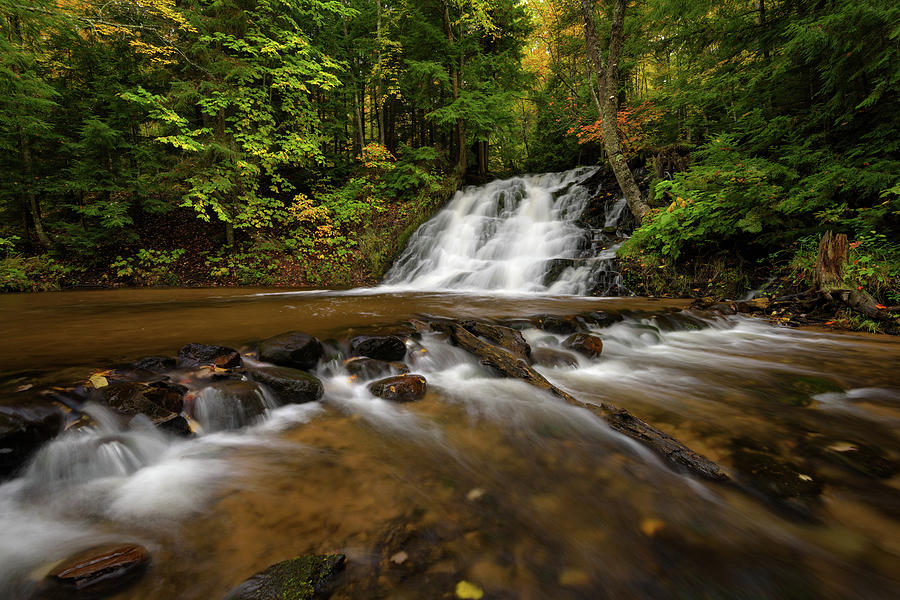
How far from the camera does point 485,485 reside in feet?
5.92

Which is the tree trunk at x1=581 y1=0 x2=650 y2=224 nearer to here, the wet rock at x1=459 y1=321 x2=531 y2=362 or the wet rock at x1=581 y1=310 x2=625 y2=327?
the wet rock at x1=581 y1=310 x2=625 y2=327

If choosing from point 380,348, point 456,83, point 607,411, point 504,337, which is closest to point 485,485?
point 607,411

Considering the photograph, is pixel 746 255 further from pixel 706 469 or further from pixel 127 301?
pixel 127 301

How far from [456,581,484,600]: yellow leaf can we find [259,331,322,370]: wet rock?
2.44 metres

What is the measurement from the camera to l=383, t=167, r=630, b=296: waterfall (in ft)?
26.9

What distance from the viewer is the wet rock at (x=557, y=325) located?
14.7 feet

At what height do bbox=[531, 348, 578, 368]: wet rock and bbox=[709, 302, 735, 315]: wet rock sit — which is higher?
bbox=[709, 302, 735, 315]: wet rock

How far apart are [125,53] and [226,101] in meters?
6.13

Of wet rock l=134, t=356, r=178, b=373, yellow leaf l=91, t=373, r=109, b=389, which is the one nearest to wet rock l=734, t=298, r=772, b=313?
wet rock l=134, t=356, r=178, b=373

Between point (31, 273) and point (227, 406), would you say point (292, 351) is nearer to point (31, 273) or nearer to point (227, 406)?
point (227, 406)

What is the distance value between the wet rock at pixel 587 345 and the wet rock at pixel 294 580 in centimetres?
332

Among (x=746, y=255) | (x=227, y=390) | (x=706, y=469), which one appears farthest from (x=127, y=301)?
(x=746, y=255)

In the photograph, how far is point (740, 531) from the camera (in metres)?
1.46

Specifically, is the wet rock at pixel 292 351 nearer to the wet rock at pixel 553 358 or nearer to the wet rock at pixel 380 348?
the wet rock at pixel 380 348
